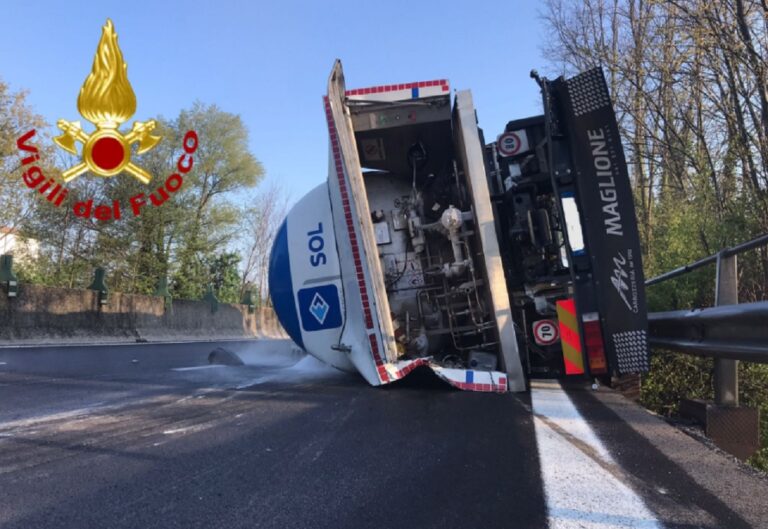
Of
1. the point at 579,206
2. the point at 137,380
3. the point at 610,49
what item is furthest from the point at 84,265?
the point at 579,206

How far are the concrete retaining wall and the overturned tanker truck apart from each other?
1024cm

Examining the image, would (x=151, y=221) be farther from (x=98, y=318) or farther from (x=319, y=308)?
(x=319, y=308)

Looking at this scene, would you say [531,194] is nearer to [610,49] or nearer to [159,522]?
[159,522]

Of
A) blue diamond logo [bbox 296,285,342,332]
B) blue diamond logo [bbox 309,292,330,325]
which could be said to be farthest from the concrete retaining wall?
blue diamond logo [bbox 309,292,330,325]

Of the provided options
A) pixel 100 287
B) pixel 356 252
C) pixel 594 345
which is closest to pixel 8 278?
pixel 100 287

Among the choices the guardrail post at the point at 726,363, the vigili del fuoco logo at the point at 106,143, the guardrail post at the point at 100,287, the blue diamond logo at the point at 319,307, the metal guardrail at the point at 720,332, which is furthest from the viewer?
the guardrail post at the point at 100,287

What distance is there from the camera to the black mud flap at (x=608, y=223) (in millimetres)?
4352

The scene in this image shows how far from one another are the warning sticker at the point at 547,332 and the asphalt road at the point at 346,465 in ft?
1.50

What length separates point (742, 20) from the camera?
681 cm

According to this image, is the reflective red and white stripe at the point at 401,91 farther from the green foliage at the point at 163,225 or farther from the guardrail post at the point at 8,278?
the green foliage at the point at 163,225

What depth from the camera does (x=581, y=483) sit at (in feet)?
7.43

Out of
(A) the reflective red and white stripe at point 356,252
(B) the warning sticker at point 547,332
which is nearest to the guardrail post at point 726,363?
(B) the warning sticker at point 547,332

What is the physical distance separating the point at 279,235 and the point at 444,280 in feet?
6.93

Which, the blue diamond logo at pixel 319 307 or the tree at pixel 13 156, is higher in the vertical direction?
the tree at pixel 13 156
